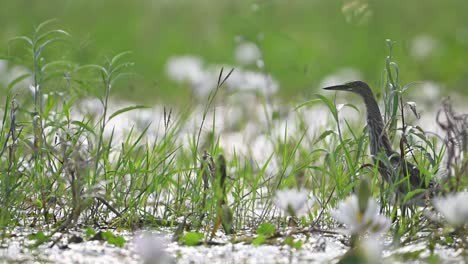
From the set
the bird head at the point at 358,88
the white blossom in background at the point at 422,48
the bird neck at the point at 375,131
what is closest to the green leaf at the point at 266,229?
the bird neck at the point at 375,131

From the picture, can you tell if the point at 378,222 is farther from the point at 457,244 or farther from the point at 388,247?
the point at 457,244

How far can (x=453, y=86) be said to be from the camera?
8.42 metres

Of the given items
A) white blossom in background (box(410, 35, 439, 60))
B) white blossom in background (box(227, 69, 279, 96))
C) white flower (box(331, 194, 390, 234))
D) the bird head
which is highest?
white blossom in background (box(410, 35, 439, 60))

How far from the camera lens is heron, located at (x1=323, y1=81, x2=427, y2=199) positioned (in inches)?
146

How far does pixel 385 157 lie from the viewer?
3.70m

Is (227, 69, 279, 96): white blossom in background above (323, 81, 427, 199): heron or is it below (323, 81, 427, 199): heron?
above

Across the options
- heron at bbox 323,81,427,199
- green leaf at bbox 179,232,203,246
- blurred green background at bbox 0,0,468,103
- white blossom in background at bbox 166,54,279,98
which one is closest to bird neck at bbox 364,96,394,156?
heron at bbox 323,81,427,199

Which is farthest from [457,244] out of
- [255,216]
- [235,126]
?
[235,126]

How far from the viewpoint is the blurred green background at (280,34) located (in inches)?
346

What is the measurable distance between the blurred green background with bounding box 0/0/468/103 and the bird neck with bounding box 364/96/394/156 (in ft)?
12.1

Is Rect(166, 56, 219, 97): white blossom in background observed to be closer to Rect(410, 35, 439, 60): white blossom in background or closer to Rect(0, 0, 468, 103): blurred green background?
Rect(0, 0, 468, 103): blurred green background

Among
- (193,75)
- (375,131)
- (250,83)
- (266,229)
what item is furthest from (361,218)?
(193,75)

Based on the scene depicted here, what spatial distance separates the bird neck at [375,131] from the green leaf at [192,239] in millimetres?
924

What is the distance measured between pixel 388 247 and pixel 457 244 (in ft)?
1.06
